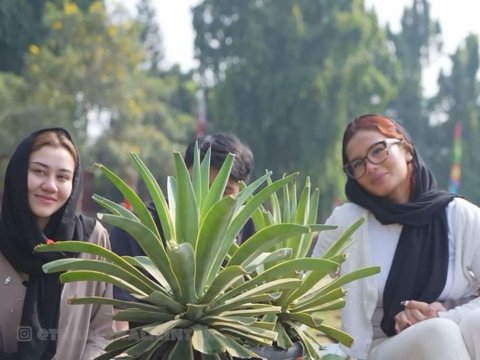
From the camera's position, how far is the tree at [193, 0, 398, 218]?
29609 millimetres

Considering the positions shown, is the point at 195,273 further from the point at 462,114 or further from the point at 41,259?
the point at 462,114

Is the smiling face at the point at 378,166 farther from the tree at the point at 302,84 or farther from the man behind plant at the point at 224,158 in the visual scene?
the tree at the point at 302,84

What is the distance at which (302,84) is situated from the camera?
98.6 ft

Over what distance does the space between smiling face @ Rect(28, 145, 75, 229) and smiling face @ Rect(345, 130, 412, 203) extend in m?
1.22

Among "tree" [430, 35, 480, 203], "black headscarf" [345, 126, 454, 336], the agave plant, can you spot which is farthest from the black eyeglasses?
"tree" [430, 35, 480, 203]

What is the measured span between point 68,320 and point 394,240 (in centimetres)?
144

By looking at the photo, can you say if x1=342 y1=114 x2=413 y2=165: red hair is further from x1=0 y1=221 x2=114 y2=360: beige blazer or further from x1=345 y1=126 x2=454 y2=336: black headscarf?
x1=0 y1=221 x2=114 y2=360: beige blazer

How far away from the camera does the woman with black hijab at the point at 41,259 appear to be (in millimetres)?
2805

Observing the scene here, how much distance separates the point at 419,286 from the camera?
323cm

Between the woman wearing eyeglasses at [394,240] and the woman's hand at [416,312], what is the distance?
0.05 m

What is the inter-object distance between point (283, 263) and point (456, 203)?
1.53 meters

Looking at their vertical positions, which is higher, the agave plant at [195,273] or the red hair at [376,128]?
the red hair at [376,128]

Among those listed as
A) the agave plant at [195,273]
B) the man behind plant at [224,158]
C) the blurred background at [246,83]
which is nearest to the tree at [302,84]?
the blurred background at [246,83]

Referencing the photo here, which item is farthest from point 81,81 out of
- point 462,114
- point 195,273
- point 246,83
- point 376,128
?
point 462,114
